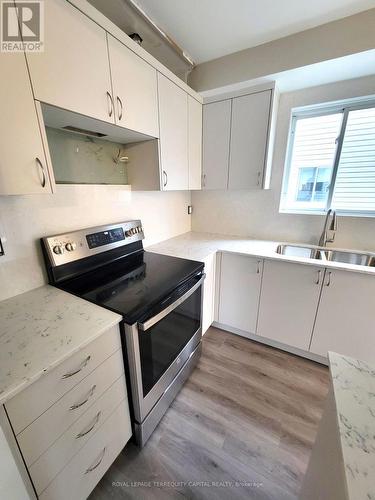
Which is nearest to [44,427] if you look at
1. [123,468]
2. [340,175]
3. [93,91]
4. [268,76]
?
[123,468]

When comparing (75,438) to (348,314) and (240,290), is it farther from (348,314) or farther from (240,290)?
(348,314)

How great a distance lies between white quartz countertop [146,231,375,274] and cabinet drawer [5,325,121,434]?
0.95 meters

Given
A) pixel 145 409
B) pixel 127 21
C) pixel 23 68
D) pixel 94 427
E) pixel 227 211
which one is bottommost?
pixel 145 409

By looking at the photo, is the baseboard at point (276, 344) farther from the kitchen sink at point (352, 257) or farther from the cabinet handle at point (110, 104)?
the cabinet handle at point (110, 104)

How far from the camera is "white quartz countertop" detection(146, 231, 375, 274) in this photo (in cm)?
159

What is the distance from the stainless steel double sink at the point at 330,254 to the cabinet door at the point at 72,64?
1.89m

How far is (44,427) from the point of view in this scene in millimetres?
Answer: 728

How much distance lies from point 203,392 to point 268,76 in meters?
2.43

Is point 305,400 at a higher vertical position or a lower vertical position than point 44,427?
lower

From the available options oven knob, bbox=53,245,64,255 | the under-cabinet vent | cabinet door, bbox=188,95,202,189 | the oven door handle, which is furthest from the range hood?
the oven door handle

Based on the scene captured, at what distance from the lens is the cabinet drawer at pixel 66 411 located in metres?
0.70

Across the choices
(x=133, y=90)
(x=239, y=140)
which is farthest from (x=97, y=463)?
(x=239, y=140)

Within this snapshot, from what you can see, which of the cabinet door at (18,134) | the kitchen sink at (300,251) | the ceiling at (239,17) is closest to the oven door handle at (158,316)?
the cabinet door at (18,134)

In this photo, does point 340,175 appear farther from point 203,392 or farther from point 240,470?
point 240,470
